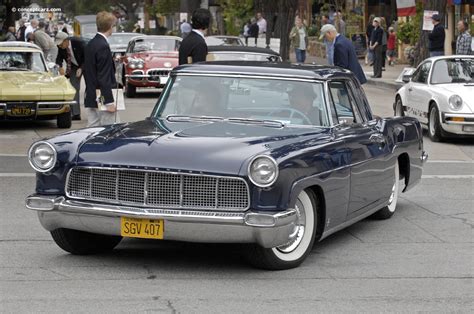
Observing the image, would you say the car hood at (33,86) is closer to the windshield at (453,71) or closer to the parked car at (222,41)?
the windshield at (453,71)

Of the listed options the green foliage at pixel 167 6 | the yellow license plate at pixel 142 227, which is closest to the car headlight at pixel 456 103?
the yellow license plate at pixel 142 227

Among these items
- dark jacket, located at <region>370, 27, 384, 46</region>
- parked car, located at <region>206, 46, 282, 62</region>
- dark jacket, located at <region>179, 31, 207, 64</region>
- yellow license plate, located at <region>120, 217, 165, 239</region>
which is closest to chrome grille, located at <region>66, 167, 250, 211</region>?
yellow license plate, located at <region>120, 217, 165, 239</region>

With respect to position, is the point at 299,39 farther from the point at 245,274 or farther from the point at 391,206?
the point at 245,274

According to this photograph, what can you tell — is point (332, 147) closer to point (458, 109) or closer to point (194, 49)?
point (194, 49)

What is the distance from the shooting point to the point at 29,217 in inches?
391

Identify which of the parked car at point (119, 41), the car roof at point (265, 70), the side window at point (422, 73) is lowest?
the parked car at point (119, 41)

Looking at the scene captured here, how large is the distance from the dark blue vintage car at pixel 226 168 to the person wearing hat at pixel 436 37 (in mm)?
18636

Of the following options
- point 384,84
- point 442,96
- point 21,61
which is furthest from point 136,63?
point 442,96

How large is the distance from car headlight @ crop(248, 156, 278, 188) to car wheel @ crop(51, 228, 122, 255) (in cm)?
157

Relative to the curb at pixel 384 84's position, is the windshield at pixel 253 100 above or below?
above

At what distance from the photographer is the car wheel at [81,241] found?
8.05 metres

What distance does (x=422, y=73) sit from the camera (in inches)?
723

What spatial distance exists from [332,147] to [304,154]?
1.86 feet

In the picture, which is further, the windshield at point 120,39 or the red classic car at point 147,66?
the windshield at point 120,39
